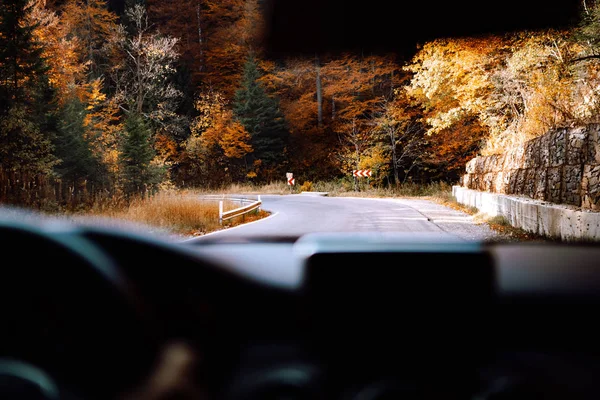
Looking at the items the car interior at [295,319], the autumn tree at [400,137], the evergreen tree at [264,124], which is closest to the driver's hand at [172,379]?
the car interior at [295,319]

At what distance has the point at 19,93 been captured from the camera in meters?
15.6

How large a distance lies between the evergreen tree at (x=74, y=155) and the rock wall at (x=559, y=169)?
1416cm

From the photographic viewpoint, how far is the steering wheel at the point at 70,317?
79 cm

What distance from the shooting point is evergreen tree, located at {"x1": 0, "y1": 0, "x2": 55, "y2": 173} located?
14.7 meters

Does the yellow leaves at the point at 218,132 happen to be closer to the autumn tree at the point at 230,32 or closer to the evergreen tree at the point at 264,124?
the evergreen tree at the point at 264,124

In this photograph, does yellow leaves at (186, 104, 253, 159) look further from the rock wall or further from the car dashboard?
the car dashboard

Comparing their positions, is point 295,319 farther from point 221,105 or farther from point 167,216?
point 221,105

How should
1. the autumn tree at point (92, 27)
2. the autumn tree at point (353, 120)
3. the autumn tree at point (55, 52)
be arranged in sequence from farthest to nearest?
the autumn tree at point (353, 120)
the autumn tree at point (92, 27)
the autumn tree at point (55, 52)

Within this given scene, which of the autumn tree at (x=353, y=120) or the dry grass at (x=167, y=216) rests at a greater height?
the autumn tree at (x=353, y=120)

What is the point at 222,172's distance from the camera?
3631 centimetres

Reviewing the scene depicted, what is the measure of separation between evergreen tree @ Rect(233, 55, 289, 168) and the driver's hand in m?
34.4

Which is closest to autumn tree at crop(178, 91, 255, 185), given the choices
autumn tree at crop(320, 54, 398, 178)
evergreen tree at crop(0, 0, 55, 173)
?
autumn tree at crop(320, 54, 398, 178)

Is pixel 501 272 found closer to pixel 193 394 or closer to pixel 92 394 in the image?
pixel 193 394

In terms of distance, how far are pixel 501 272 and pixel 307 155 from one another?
35.4m
